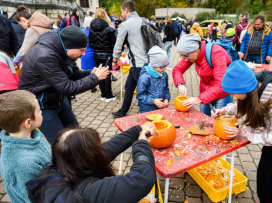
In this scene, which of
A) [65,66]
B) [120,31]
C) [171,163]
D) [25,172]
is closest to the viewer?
[25,172]

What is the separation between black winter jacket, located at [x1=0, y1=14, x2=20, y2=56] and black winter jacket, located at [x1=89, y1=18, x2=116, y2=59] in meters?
1.73

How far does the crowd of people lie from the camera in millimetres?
1050

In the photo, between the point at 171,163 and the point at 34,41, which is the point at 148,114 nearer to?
the point at 171,163

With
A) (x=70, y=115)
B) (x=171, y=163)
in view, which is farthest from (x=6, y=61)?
(x=171, y=163)

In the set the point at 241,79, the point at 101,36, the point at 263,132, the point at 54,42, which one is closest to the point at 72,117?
the point at 54,42

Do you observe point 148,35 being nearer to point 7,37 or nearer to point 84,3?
point 7,37

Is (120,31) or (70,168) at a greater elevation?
(120,31)

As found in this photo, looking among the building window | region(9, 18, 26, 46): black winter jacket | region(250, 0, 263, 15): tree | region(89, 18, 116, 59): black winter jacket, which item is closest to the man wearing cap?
region(89, 18, 116, 59): black winter jacket

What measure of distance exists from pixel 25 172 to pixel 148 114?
4.75ft

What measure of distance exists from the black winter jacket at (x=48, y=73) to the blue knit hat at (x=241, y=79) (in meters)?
1.49

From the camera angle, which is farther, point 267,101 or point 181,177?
point 181,177

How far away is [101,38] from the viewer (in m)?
4.92

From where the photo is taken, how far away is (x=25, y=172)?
124cm

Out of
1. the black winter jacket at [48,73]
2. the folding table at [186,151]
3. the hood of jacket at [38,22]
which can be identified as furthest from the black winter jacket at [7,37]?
the folding table at [186,151]
